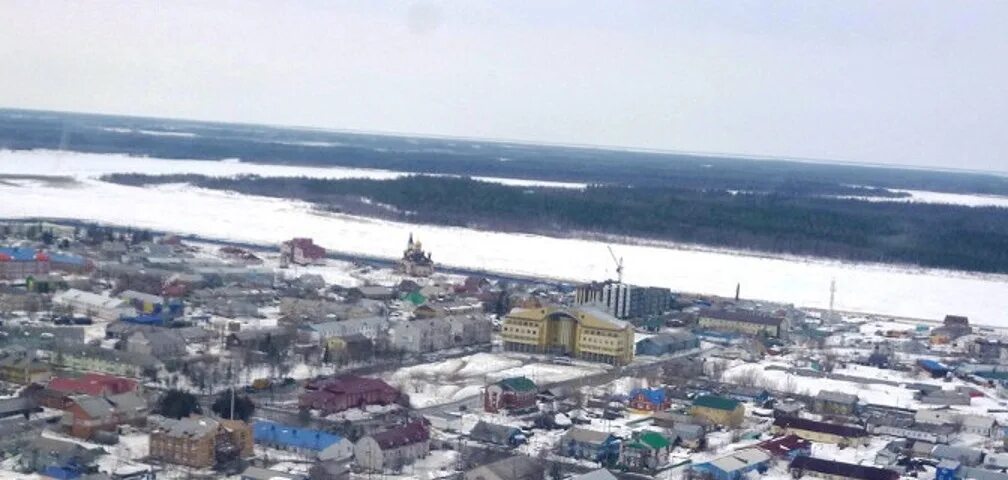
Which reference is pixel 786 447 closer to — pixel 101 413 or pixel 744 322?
pixel 101 413

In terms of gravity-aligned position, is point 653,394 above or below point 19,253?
below

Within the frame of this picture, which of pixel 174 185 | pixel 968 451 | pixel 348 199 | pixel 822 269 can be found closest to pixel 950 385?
pixel 968 451

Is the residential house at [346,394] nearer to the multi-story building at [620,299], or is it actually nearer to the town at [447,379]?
the town at [447,379]

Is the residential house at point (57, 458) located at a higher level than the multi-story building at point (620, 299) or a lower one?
lower

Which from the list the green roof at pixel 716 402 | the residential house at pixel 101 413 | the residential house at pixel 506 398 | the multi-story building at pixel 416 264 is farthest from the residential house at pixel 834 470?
the multi-story building at pixel 416 264

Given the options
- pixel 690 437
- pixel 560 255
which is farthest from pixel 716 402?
pixel 560 255

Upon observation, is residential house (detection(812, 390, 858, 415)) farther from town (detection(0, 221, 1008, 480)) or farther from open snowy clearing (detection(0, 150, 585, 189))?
open snowy clearing (detection(0, 150, 585, 189))

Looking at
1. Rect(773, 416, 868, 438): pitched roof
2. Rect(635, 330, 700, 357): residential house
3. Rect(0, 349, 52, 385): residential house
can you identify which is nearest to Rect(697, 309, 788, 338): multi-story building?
Rect(635, 330, 700, 357): residential house
